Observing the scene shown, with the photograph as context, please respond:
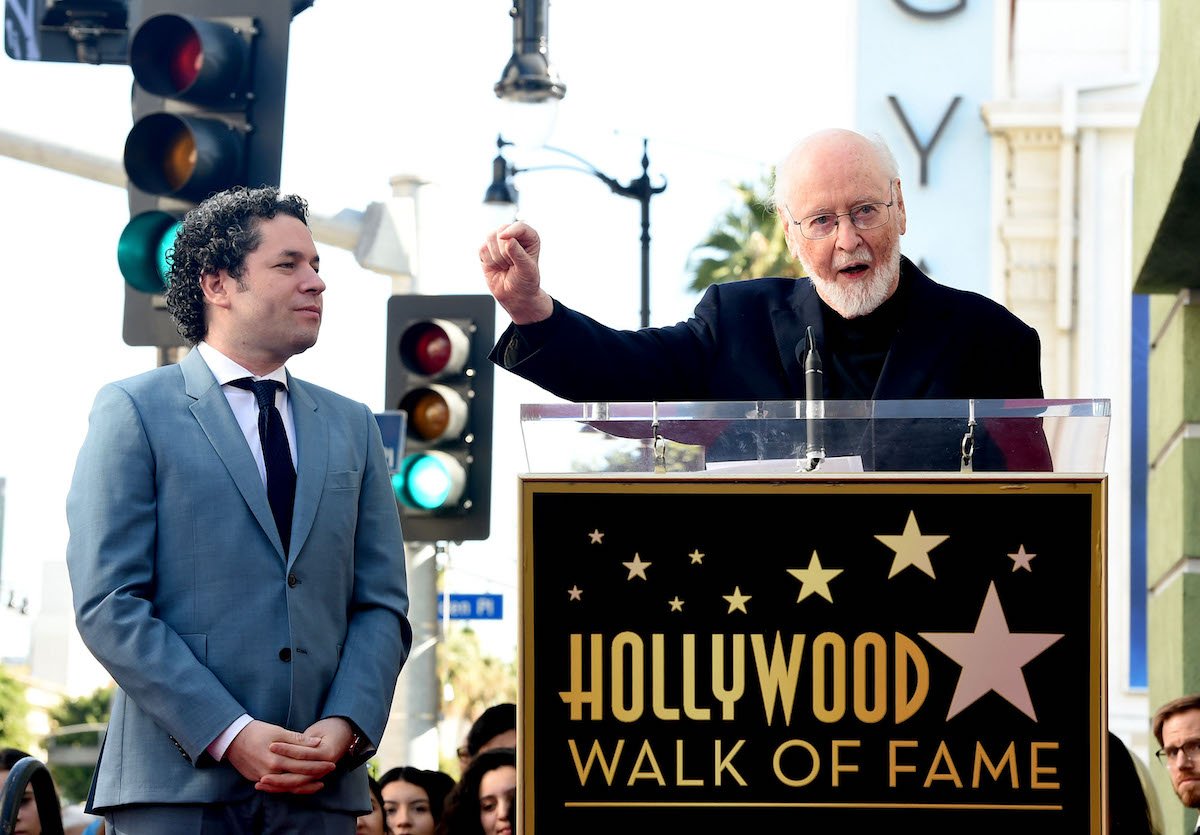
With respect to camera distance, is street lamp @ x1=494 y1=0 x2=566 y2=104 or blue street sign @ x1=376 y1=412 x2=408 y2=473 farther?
street lamp @ x1=494 y1=0 x2=566 y2=104

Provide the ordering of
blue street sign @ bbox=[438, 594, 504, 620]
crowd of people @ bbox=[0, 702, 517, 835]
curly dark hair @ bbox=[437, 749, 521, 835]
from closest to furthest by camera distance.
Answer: crowd of people @ bbox=[0, 702, 517, 835] → curly dark hair @ bbox=[437, 749, 521, 835] → blue street sign @ bbox=[438, 594, 504, 620]

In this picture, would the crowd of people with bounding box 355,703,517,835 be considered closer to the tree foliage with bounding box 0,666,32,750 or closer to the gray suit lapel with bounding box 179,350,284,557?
the gray suit lapel with bounding box 179,350,284,557

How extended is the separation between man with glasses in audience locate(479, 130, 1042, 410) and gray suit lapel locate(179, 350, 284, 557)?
2.09 feet

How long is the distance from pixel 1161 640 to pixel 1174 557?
71 cm

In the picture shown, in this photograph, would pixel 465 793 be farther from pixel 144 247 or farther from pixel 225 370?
pixel 225 370

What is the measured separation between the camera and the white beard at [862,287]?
13.6 ft

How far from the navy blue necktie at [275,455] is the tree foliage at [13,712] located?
2413 inches

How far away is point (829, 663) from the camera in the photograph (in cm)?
338

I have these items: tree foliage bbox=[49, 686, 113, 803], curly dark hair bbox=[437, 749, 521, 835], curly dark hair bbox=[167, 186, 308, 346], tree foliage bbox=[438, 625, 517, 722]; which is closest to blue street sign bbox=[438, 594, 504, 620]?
curly dark hair bbox=[437, 749, 521, 835]

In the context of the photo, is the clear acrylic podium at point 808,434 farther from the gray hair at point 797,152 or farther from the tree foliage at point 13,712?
the tree foliage at point 13,712

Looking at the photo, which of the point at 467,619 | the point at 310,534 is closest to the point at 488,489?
the point at 310,534

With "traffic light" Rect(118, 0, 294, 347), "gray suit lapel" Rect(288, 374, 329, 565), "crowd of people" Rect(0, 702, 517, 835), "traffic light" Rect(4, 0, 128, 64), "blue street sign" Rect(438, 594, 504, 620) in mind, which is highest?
"traffic light" Rect(4, 0, 128, 64)

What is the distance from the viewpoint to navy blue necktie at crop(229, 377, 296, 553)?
435 centimetres

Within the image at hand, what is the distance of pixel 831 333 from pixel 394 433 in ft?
20.9
